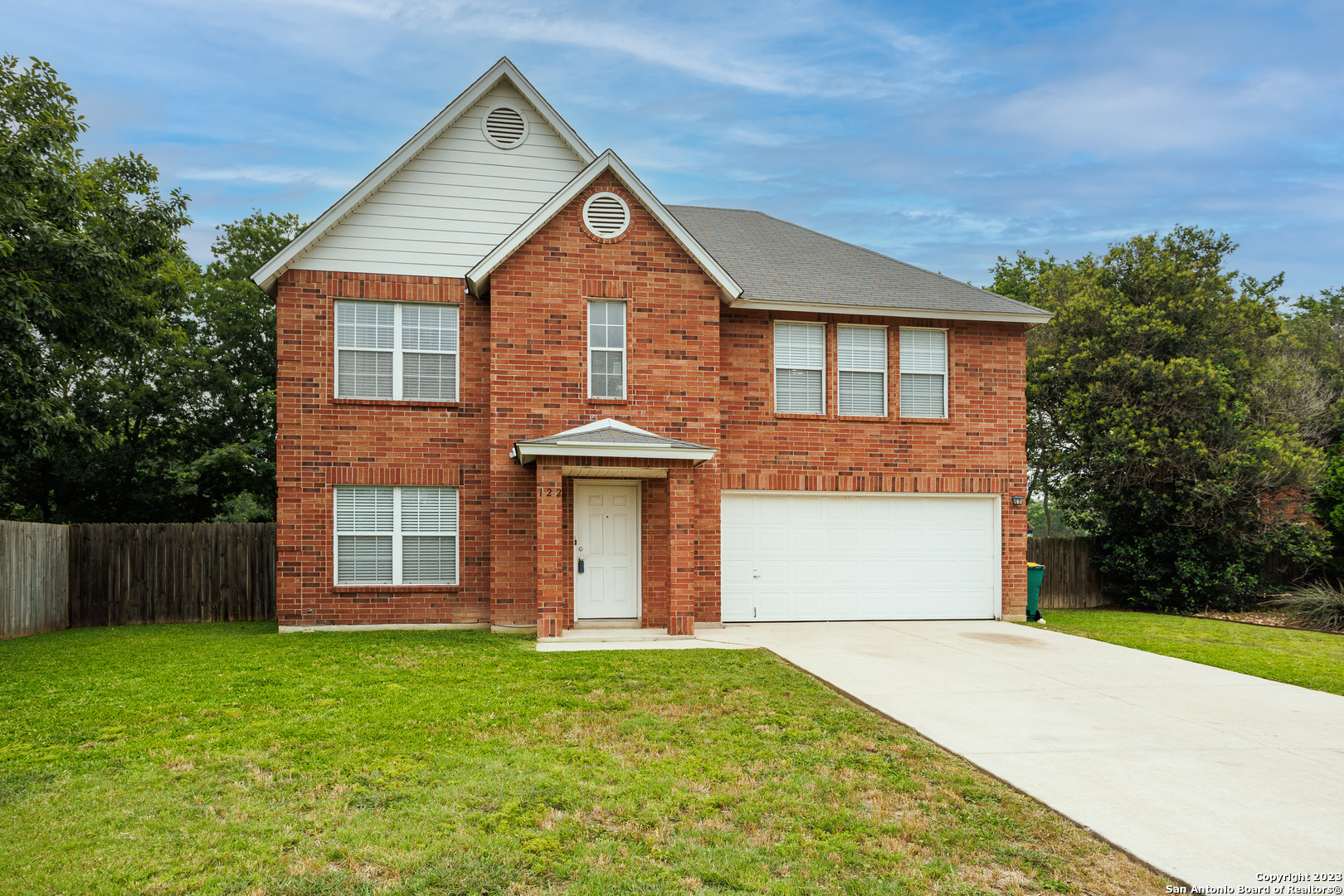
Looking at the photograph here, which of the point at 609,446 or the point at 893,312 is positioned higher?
the point at 893,312

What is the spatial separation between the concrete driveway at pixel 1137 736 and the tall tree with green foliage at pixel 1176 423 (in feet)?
24.8

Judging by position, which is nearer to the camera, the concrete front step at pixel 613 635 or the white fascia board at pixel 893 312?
the concrete front step at pixel 613 635

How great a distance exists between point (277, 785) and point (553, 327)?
8.98 metres

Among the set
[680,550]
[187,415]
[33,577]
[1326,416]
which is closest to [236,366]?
[187,415]

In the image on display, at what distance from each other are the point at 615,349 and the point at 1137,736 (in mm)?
9165

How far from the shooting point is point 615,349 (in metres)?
14.1

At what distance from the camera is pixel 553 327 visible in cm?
1386

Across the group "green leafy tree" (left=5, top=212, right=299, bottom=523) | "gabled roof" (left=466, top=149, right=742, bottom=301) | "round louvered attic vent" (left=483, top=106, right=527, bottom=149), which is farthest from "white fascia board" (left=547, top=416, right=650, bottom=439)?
"green leafy tree" (left=5, top=212, right=299, bottom=523)

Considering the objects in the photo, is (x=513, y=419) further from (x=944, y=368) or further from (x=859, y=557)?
(x=944, y=368)

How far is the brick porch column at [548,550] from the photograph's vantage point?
41.9ft

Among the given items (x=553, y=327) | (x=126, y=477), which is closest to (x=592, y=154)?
(x=553, y=327)

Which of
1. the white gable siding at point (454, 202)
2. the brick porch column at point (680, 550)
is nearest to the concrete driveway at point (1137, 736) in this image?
the brick porch column at point (680, 550)

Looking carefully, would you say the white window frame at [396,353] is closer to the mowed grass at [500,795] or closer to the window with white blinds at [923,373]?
the mowed grass at [500,795]

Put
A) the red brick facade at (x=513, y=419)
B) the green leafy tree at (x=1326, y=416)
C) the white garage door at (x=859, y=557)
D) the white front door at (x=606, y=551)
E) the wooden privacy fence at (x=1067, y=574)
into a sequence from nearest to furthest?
the red brick facade at (x=513, y=419), the white front door at (x=606, y=551), the white garage door at (x=859, y=557), the green leafy tree at (x=1326, y=416), the wooden privacy fence at (x=1067, y=574)
